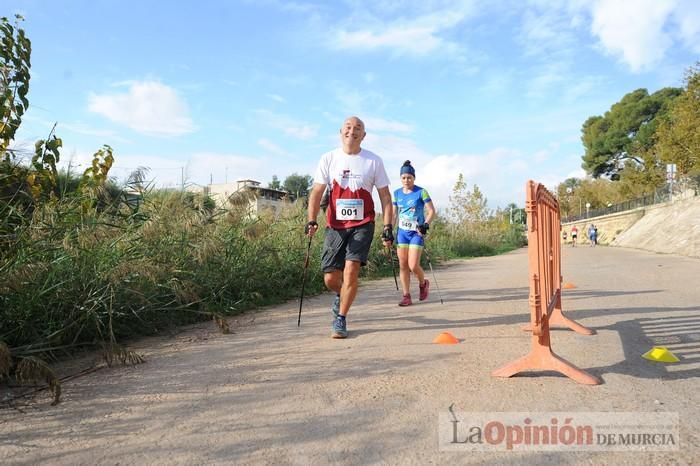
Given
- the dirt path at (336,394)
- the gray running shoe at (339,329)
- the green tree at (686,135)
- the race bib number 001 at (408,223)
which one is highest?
the green tree at (686,135)

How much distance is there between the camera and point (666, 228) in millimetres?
29641

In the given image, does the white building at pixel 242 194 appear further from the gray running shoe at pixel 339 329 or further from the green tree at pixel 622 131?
the green tree at pixel 622 131

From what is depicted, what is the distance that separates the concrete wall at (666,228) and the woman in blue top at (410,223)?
52.8ft

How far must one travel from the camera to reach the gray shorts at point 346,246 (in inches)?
208

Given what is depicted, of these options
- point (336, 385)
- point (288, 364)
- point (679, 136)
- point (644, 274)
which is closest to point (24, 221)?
point (288, 364)

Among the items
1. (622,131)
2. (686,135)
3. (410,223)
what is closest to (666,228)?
(686,135)

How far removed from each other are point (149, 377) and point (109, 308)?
44.2 inches

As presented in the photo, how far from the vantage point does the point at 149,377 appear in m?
3.78

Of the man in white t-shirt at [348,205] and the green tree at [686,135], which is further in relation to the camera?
the green tree at [686,135]

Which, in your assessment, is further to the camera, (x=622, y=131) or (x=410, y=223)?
(x=622, y=131)

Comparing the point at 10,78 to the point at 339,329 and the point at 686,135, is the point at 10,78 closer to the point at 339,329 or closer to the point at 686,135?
the point at 339,329

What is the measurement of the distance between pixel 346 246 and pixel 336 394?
2.28m

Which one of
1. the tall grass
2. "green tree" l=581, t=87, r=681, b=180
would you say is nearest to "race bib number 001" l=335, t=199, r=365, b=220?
the tall grass

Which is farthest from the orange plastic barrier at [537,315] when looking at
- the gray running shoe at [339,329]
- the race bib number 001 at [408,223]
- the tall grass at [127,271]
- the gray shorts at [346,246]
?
the race bib number 001 at [408,223]
